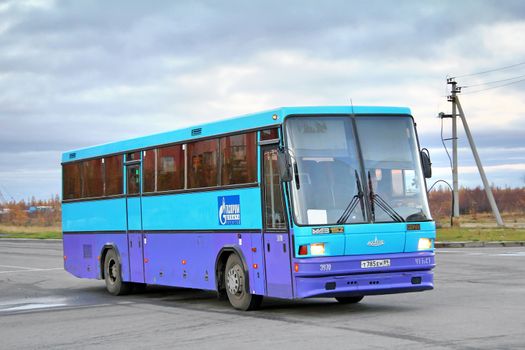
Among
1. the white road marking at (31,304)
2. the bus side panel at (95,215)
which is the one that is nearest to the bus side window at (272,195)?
the white road marking at (31,304)

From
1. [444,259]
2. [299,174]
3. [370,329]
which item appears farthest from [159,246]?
[444,259]

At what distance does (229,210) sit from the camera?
15258mm

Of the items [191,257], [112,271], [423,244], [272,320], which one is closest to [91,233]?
[112,271]

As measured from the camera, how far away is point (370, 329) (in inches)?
469

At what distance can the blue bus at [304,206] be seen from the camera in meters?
13.5

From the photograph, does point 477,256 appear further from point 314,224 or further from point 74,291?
point 314,224

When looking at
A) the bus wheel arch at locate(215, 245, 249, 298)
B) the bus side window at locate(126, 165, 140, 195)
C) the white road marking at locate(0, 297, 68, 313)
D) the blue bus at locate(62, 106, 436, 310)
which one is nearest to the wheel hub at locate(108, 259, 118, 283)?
the white road marking at locate(0, 297, 68, 313)

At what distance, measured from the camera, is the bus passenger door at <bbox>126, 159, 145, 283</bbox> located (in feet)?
60.7

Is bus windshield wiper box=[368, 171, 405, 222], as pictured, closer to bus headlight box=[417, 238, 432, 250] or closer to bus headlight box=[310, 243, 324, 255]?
bus headlight box=[417, 238, 432, 250]

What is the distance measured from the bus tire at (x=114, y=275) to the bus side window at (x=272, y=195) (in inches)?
240

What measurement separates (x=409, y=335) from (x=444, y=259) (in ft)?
54.4

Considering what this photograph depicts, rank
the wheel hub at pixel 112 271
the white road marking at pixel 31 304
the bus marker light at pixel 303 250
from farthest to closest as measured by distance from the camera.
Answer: the wheel hub at pixel 112 271, the white road marking at pixel 31 304, the bus marker light at pixel 303 250

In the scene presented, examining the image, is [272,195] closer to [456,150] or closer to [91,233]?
[91,233]

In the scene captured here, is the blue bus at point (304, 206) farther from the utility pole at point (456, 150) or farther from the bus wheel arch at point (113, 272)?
the utility pole at point (456, 150)
